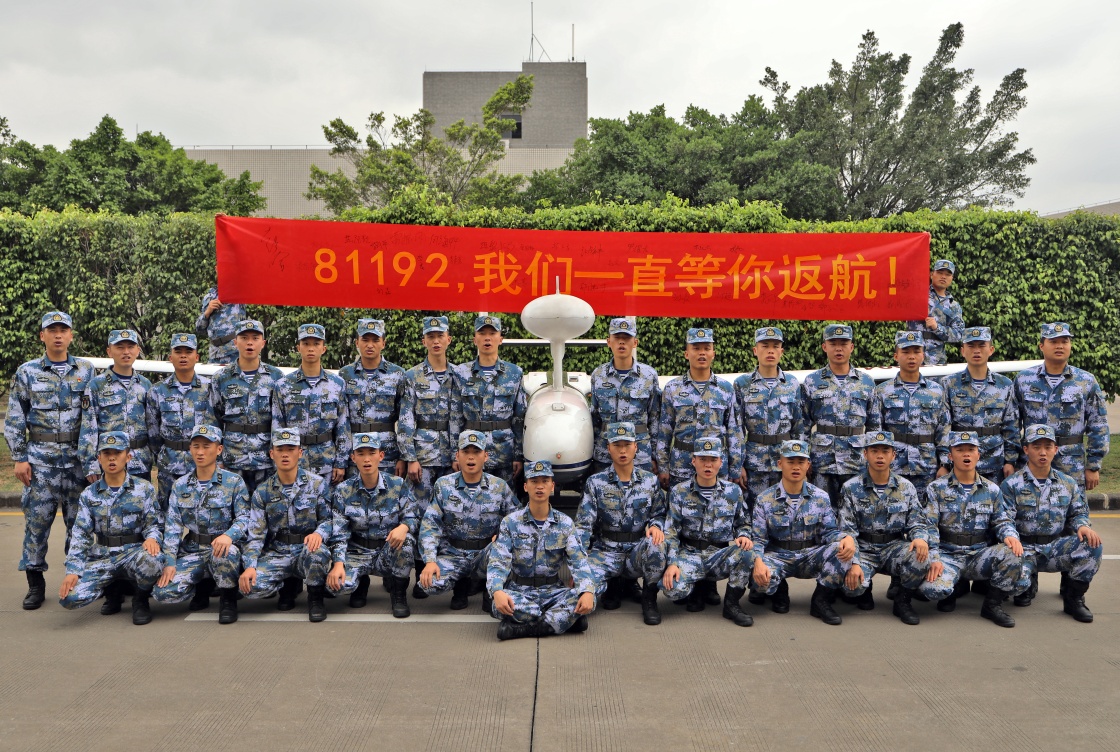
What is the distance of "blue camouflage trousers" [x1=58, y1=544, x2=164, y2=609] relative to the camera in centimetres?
501

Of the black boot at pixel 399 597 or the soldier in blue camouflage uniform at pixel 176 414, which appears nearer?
the black boot at pixel 399 597

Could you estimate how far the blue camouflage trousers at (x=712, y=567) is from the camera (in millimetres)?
5156

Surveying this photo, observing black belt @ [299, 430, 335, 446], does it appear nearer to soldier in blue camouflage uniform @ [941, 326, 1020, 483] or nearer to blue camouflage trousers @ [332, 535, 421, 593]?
blue camouflage trousers @ [332, 535, 421, 593]

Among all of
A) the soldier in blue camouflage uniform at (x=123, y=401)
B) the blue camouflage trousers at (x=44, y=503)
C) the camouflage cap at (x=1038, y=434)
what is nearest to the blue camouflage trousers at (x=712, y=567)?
the camouflage cap at (x=1038, y=434)

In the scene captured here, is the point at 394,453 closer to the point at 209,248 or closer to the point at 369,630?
the point at 369,630

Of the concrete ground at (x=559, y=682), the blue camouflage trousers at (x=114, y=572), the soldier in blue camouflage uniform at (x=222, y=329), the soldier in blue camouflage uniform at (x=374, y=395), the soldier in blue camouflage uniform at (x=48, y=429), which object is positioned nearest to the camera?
the concrete ground at (x=559, y=682)

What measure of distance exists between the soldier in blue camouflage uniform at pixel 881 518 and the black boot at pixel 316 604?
3123mm

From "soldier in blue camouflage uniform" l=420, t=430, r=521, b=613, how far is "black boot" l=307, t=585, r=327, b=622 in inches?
25.5

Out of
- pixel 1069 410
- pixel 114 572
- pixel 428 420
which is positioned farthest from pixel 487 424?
pixel 1069 410

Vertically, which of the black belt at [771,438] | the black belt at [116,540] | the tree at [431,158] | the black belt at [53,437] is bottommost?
the black belt at [116,540]

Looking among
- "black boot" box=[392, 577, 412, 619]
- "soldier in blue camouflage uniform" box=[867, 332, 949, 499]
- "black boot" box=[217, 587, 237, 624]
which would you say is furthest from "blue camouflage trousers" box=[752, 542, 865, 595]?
"black boot" box=[217, 587, 237, 624]

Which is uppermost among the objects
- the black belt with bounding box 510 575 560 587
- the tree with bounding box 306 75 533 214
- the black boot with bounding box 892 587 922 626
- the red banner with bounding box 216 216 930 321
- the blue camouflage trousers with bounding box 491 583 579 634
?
the tree with bounding box 306 75 533 214

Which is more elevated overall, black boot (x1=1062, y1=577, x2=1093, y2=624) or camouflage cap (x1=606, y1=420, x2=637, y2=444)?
camouflage cap (x1=606, y1=420, x2=637, y2=444)

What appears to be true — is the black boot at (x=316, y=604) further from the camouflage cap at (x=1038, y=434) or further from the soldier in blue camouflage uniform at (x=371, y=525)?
the camouflage cap at (x=1038, y=434)
